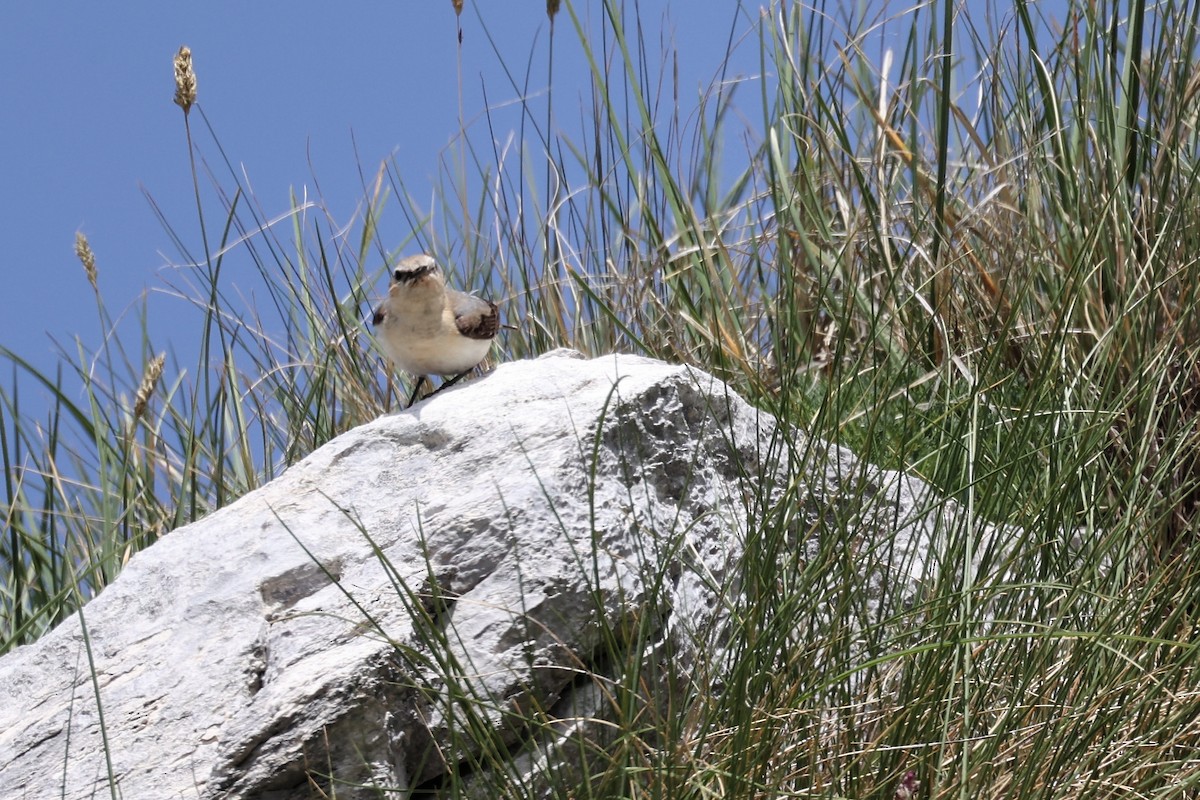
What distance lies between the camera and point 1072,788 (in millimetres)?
2232

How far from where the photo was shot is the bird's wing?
3.62m

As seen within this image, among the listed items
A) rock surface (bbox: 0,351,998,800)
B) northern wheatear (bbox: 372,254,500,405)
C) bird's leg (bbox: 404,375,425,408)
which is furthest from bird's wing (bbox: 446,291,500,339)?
rock surface (bbox: 0,351,998,800)

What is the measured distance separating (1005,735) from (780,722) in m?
0.35

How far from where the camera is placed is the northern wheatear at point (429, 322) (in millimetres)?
3541

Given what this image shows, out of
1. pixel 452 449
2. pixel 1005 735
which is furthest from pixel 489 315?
pixel 1005 735

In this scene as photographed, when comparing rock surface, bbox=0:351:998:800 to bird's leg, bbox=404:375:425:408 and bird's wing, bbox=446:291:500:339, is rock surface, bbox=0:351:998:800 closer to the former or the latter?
bird's wing, bbox=446:291:500:339

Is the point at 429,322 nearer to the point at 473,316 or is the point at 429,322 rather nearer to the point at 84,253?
the point at 473,316

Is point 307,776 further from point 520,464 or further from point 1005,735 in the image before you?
point 1005,735

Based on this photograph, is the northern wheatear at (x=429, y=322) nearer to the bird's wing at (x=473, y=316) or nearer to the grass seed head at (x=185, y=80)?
the bird's wing at (x=473, y=316)

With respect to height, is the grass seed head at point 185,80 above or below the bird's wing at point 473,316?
above

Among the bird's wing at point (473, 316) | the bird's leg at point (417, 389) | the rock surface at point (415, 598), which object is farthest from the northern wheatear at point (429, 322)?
the rock surface at point (415, 598)

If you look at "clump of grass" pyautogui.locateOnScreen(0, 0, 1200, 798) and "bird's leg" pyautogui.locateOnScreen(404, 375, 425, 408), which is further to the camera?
"bird's leg" pyautogui.locateOnScreen(404, 375, 425, 408)

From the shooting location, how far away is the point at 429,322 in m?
3.56

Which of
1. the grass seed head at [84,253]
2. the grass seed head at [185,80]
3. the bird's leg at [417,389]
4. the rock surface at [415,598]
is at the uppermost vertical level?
the grass seed head at [185,80]
